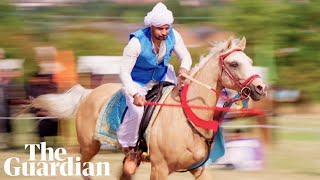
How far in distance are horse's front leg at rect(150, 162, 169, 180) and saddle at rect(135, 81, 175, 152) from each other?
0.29m

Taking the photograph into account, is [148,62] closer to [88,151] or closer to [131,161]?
[131,161]

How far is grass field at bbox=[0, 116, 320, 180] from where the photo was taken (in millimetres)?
10297

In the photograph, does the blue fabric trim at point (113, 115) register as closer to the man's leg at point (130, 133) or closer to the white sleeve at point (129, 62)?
the man's leg at point (130, 133)

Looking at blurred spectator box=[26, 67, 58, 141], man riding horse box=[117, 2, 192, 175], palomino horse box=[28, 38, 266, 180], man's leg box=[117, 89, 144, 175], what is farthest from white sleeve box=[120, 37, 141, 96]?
blurred spectator box=[26, 67, 58, 141]

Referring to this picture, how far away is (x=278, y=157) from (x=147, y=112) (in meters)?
4.59

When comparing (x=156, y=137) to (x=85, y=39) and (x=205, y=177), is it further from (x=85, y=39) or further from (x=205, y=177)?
(x=85, y=39)

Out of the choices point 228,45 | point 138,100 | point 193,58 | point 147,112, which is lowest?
point 193,58

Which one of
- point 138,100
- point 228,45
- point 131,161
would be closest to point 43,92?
point 131,161

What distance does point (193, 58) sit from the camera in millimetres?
14859

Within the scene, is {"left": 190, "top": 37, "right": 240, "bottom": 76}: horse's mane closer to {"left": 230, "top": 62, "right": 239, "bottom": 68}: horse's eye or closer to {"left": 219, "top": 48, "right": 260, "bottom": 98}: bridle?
{"left": 219, "top": 48, "right": 260, "bottom": 98}: bridle

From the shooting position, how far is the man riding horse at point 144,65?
756 centimetres

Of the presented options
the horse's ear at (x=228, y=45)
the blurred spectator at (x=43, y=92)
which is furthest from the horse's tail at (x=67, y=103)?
the blurred spectator at (x=43, y=92)

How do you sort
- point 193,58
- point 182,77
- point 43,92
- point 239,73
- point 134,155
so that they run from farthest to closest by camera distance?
point 193,58 < point 43,92 < point 134,155 < point 182,77 < point 239,73

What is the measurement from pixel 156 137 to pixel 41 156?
14.0 feet
